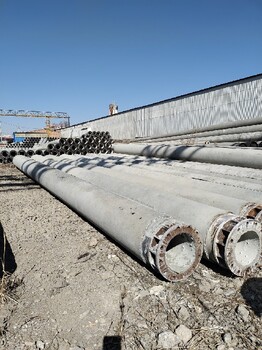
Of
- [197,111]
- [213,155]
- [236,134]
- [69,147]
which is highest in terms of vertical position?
[197,111]

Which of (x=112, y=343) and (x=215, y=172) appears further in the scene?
(x=215, y=172)

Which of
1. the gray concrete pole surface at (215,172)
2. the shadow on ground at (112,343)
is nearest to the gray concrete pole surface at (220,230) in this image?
the shadow on ground at (112,343)

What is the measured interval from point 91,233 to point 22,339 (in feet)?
6.69

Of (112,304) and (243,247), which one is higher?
(243,247)

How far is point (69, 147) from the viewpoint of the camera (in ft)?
39.1

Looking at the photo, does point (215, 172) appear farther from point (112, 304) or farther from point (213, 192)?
point (112, 304)

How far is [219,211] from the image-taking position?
2889mm

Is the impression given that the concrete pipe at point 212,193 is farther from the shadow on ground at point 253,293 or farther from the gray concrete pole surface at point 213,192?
the shadow on ground at point 253,293

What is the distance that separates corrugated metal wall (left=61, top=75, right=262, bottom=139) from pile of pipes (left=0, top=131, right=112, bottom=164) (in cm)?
954

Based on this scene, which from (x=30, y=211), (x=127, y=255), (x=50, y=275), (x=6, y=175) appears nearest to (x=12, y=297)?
(x=50, y=275)

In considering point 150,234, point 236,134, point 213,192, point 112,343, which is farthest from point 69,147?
point 112,343

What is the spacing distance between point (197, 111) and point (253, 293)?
1953 cm

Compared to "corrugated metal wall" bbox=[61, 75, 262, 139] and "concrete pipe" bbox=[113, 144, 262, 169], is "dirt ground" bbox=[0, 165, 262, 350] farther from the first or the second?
"corrugated metal wall" bbox=[61, 75, 262, 139]

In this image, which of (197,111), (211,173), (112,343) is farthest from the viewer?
(197,111)
